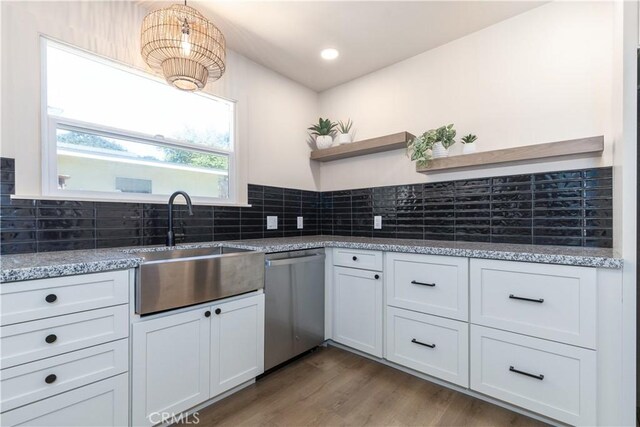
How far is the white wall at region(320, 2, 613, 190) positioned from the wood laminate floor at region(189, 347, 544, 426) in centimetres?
150

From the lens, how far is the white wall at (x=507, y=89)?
181 centimetres

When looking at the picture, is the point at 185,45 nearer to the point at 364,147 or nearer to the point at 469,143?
the point at 364,147

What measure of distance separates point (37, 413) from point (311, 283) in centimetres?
150

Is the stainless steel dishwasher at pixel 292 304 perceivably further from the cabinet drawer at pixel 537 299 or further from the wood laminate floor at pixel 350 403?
the cabinet drawer at pixel 537 299

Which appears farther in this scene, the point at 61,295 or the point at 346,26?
the point at 346,26

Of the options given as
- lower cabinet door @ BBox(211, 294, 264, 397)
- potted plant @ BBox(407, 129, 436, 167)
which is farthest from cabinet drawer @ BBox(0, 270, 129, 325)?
potted plant @ BBox(407, 129, 436, 167)

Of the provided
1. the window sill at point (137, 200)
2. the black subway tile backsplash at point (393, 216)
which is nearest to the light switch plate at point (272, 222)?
the black subway tile backsplash at point (393, 216)

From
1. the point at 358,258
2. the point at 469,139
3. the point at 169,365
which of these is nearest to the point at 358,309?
the point at 358,258

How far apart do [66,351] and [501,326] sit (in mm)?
1997

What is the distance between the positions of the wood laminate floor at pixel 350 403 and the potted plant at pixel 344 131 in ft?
6.46

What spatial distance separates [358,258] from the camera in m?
2.19

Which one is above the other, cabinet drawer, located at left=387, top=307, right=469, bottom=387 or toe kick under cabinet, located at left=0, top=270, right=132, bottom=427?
toe kick under cabinet, located at left=0, top=270, right=132, bottom=427

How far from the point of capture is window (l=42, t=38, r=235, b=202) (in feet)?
5.49

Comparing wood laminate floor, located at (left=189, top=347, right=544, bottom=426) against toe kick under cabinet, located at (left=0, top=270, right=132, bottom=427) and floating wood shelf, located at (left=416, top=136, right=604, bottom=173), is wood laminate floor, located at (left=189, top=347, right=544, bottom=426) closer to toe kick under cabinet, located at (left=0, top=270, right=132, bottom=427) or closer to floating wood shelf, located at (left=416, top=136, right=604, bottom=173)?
toe kick under cabinet, located at (left=0, top=270, right=132, bottom=427)
